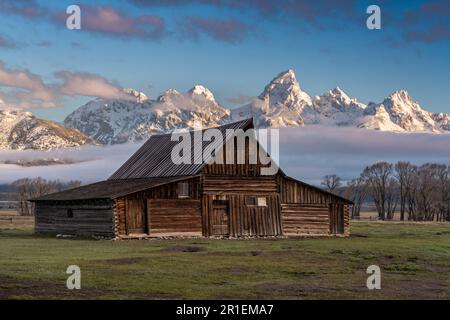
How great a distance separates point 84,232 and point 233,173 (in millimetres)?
12067

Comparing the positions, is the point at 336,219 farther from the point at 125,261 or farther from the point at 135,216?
the point at 125,261

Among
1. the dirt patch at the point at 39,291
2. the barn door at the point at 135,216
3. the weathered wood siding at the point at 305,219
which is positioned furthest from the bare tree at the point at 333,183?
the dirt patch at the point at 39,291

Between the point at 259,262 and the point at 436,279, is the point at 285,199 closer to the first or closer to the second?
the point at 259,262

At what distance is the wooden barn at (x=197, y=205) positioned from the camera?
52.4 metres

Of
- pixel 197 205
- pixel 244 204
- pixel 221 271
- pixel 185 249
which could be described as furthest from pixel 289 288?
pixel 244 204

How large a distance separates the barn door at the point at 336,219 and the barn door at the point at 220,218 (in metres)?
9.76

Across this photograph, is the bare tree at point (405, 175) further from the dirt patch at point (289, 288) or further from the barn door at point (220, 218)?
the dirt patch at point (289, 288)

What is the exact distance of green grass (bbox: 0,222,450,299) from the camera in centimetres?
2330

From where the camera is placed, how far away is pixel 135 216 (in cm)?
5212

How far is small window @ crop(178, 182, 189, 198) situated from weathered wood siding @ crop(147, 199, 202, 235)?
40 cm

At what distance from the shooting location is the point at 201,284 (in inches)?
1000
